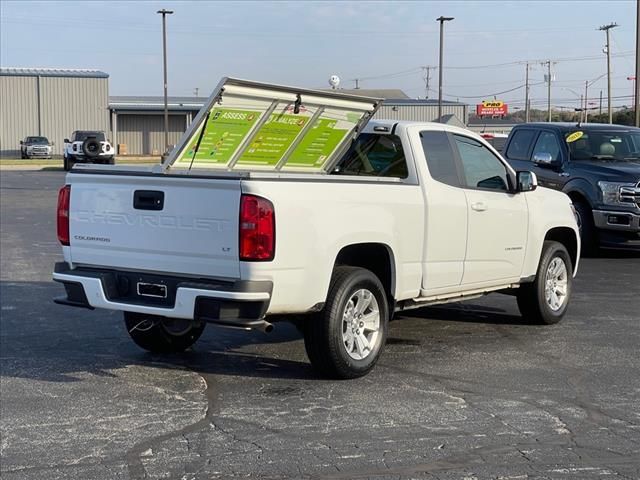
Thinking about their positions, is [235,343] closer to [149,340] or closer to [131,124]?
[149,340]

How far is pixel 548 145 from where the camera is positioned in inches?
566

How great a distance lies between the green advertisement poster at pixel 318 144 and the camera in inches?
317

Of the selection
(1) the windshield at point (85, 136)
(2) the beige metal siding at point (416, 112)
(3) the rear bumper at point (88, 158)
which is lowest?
(3) the rear bumper at point (88, 158)

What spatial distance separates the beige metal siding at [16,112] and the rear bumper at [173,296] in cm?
6180

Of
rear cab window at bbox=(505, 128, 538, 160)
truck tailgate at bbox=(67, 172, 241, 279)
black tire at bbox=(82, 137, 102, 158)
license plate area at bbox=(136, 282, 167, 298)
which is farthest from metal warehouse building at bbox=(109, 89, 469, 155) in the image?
license plate area at bbox=(136, 282, 167, 298)

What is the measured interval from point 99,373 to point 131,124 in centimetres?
6402

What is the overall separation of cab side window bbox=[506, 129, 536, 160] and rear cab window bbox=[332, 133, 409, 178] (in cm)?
717

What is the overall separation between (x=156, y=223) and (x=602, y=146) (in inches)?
385

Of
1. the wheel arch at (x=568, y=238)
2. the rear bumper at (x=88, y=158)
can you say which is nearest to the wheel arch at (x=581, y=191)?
the wheel arch at (x=568, y=238)

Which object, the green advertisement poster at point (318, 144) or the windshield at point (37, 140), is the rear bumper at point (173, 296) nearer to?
the green advertisement poster at point (318, 144)

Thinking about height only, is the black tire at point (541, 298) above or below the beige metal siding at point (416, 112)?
below

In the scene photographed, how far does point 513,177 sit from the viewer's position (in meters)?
8.36

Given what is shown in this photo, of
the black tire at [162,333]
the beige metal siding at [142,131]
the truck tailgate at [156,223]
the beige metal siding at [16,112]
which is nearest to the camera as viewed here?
the truck tailgate at [156,223]

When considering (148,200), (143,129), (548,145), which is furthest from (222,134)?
(143,129)
